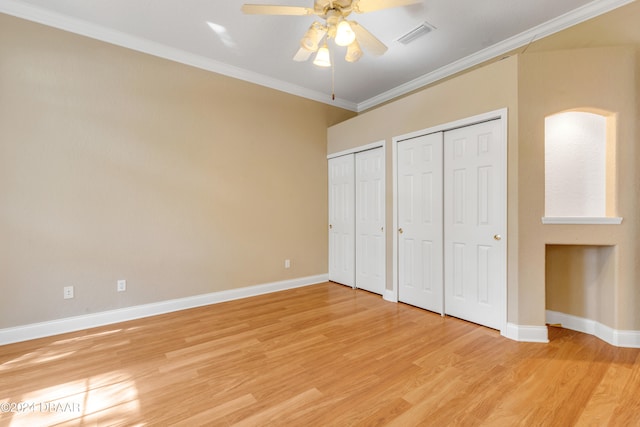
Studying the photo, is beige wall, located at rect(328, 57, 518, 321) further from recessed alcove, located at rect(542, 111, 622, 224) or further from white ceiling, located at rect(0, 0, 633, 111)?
white ceiling, located at rect(0, 0, 633, 111)

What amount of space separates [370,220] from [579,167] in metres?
2.29

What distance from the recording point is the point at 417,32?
293 centimetres

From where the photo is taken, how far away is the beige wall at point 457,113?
2.54 metres

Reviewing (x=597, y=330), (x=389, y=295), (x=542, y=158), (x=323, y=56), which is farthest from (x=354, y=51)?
(x=597, y=330)

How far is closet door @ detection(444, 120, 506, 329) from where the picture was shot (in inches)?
104

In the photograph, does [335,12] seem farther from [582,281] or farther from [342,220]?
[582,281]

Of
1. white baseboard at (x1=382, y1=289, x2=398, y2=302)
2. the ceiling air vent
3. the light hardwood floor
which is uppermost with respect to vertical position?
the ceiling air vent

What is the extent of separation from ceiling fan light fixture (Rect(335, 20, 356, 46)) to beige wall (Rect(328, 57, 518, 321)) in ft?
5.07

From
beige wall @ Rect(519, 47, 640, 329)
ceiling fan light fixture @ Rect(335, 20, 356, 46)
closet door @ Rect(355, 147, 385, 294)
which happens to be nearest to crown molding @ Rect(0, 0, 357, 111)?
closet door @ Rect(355, 147, 385, 294)

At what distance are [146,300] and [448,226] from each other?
3.54m

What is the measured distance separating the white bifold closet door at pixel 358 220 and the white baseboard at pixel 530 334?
5.11 ft

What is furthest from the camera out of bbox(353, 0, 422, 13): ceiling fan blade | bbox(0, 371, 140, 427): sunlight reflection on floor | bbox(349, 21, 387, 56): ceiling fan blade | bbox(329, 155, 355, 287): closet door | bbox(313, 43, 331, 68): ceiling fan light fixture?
bbox(329, 155, 355, 287): closet door

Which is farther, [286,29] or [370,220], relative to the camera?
[370,220]

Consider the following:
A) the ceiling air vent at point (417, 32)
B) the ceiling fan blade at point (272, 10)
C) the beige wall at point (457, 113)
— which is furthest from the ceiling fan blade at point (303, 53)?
the beige wall at point (457, 113)
